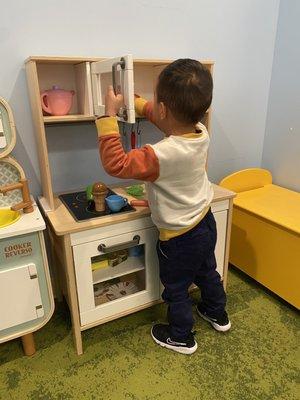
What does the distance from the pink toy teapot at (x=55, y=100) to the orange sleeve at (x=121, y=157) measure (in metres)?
0.32

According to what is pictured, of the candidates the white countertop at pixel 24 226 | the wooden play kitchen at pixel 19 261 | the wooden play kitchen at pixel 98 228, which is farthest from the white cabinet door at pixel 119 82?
the white countertop at pixel 24 226

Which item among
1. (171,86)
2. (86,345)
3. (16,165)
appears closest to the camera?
(171,86)

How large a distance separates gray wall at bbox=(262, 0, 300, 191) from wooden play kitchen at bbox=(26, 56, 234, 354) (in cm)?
69

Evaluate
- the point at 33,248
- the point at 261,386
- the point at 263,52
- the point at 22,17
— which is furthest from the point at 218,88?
the point at 261,386

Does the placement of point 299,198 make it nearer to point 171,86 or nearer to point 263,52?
point 263,52

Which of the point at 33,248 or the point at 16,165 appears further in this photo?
the point at 16,165

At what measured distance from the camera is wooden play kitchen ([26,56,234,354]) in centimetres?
117

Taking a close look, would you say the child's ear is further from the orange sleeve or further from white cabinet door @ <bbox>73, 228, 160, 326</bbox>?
white cabinet door @ <bbox>73, 228, 160, 326</bbox>

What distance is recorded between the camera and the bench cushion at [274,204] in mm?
1562

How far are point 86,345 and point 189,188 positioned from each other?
82 cm

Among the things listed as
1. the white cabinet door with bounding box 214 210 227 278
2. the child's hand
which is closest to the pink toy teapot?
the child's hand

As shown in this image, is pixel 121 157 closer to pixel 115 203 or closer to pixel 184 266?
pixel 115 203

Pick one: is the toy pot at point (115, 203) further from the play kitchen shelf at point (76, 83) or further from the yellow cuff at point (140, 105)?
the yellow cuff at point (140, 105)

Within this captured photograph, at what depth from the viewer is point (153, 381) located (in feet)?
4.02
